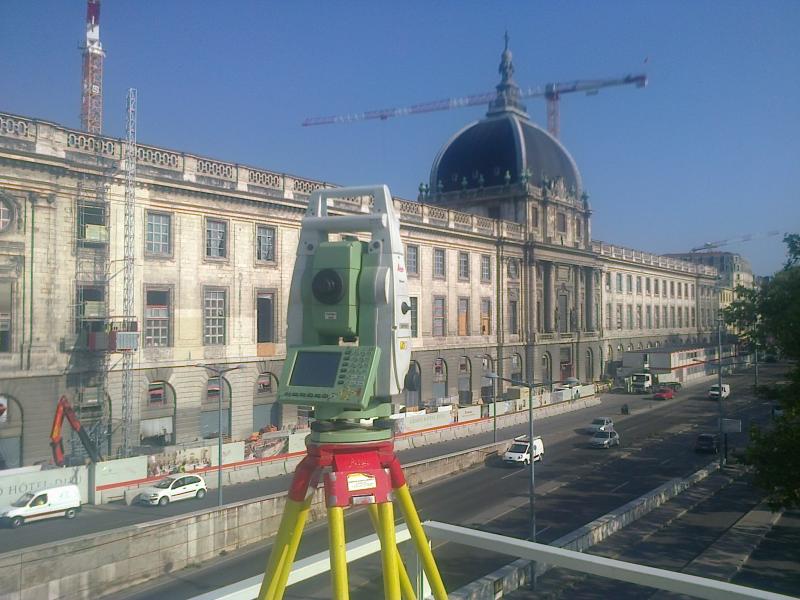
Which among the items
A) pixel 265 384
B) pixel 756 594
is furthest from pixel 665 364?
pixel 756 594

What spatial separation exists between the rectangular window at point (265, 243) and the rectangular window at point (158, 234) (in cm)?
598

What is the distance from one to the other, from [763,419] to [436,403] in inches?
1026

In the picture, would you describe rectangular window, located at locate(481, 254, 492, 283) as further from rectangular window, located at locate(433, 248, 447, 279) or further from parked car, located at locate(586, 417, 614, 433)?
parked car, located at locate(586, 417, 614, 433)

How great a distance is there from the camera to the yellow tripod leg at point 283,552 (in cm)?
543

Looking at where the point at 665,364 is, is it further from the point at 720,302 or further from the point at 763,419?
the point at 720,302

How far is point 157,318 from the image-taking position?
35.2m

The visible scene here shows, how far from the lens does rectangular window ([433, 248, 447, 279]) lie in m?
55.4

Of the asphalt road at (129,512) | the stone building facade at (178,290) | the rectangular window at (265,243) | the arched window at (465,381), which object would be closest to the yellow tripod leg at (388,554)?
the asphalt road at (129,512)

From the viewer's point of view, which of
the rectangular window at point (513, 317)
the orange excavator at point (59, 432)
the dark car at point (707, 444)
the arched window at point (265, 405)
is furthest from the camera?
the rectangular window at point (513, 317)

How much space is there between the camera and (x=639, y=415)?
192 feet

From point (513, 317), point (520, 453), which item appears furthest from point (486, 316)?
point (520, 453)

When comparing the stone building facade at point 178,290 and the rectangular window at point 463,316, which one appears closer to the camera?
the stone building facade at point 178,290

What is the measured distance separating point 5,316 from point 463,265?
123ft

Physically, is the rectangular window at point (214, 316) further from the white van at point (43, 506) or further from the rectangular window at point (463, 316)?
the rectangular window at point (463, 316)
